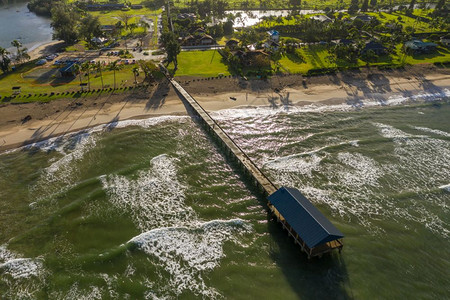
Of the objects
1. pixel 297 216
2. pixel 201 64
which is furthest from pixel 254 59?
pixel 297 216

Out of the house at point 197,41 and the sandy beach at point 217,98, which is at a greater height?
the house at point 197,41

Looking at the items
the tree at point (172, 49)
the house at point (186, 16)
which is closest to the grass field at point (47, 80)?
the tree at point (172, 49)

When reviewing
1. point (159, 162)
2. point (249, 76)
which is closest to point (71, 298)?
point (159, 162)

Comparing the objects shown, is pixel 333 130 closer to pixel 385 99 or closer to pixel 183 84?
pixel 385 99

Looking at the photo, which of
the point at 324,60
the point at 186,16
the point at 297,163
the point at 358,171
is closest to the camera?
the point at 358,171

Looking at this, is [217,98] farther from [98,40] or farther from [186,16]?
[186,16]

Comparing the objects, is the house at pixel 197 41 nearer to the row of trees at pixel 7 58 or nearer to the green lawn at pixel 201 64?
the green lawn at pixel 201 64
